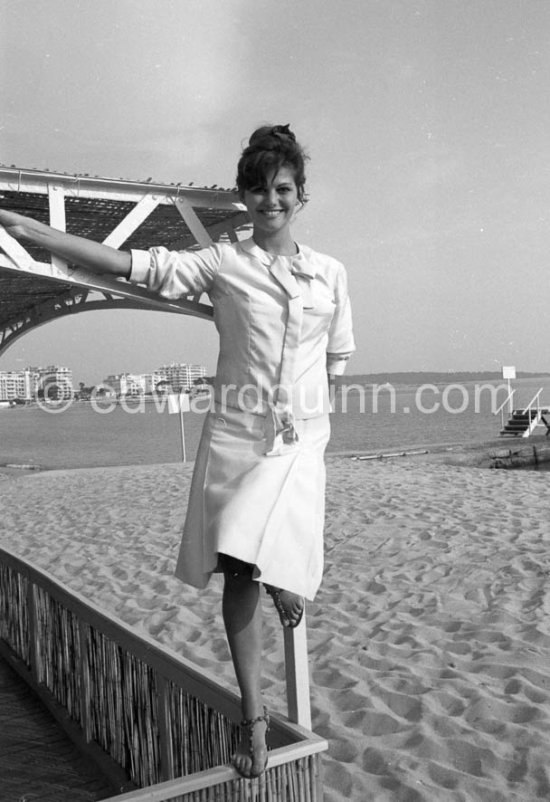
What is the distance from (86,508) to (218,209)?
391 centimetres

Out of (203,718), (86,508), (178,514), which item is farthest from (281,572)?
(86,508)

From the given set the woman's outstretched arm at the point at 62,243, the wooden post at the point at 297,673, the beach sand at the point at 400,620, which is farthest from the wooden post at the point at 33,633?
the woman's outstretched arm at the point at 62,243

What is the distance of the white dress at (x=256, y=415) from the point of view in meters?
1.29

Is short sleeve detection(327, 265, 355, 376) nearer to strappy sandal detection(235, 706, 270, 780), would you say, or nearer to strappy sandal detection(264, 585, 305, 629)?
strappy sandal detection(264, 585, 305, 629)

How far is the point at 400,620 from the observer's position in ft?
12.6

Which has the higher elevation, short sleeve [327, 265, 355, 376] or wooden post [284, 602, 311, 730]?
short sleeve [327, 265, 355, 376]

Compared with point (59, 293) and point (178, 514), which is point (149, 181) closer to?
point (178, 514)

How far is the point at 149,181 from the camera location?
5594 millimetres

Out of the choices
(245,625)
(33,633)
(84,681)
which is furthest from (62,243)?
(33,633)

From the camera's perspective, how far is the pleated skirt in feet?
4.21

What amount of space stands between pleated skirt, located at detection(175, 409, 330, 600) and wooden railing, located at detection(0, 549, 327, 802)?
29 centimetres

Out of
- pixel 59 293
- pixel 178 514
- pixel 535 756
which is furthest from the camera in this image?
pixel 59 293

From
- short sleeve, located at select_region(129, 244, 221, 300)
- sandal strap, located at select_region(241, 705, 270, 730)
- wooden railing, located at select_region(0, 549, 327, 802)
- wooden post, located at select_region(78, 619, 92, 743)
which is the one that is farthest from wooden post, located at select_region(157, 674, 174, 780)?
short sleeve, located at select_region(129, 244, 221, 300)

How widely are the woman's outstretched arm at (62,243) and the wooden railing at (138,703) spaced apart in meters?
0.82
